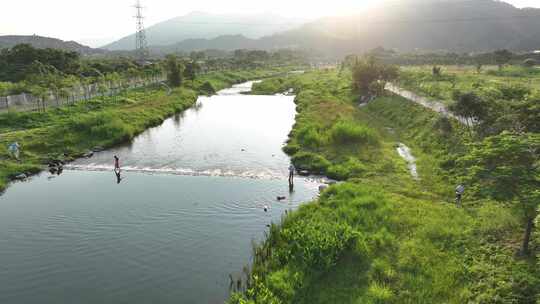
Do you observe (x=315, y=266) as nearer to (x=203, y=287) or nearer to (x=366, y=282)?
(x=366, y=282)

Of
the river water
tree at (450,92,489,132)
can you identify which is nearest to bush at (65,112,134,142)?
the river water

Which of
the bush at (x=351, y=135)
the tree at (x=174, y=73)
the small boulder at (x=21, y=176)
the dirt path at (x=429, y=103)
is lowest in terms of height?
the small boulder at (x=21, y=176)

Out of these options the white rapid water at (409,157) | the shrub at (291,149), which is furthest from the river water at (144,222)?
the white rapid water at (409,157)

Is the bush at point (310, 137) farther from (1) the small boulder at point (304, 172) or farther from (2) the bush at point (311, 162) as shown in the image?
(1) the small boulder at point (304, 172)

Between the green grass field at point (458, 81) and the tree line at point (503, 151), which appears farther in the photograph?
the green grass field at point (458, 81)

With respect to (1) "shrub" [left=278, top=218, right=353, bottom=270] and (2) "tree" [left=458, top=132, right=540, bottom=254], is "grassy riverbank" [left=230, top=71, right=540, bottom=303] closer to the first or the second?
(1) "shrub" [left=278, top=218, right=353, bottom=270]
